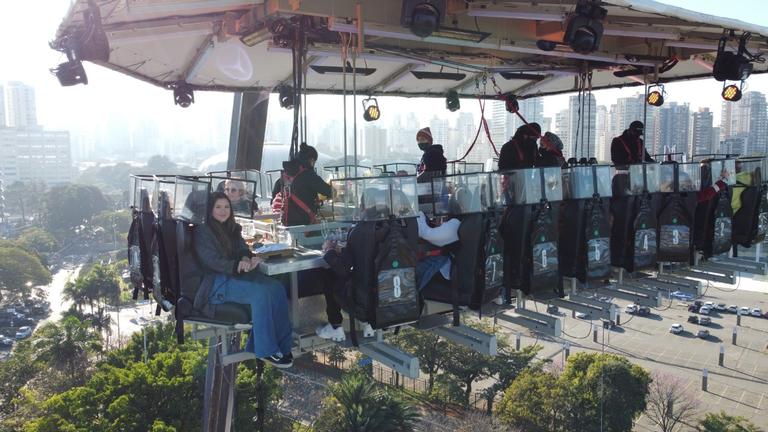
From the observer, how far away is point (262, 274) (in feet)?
14.1

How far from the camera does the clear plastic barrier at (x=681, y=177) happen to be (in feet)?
20.1

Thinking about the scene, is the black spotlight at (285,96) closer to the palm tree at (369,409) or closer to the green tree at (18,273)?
the palm tree at (369,409)

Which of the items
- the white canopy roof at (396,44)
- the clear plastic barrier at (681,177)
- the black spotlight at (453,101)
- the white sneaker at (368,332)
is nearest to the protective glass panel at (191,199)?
the white sneaker at (368,332)

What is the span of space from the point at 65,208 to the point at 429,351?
5498cm

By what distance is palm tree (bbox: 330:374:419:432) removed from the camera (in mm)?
17453

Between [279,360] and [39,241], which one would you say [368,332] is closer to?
[279,360]

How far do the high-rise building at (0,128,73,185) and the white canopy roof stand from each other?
90065 millimetres

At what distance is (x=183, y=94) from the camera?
9117 mm

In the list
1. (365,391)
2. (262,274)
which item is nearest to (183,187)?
(262,274)

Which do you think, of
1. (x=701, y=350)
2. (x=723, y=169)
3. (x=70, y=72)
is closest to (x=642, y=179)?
(x=723, y=169)

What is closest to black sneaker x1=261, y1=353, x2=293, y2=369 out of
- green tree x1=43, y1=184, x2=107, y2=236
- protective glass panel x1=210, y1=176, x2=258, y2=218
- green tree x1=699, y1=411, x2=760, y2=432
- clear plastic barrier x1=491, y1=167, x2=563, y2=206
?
protective glass panel x1=210, y1=176, x2=258, y2=218

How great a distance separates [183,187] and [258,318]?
1.05 metres

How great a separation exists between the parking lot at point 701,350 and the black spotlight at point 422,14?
51.8ft

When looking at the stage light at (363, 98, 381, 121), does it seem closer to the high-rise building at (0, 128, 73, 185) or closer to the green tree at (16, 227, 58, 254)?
the green tree at (16, 227, 58, 254)
